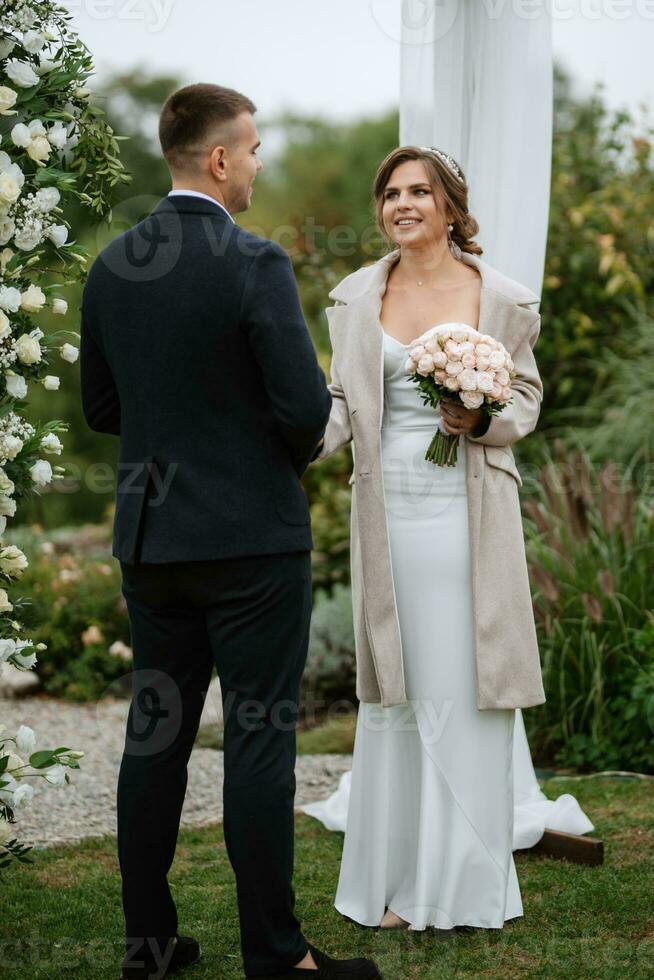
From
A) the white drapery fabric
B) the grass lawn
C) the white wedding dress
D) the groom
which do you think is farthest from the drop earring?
the grass lawn

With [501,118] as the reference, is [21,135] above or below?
below

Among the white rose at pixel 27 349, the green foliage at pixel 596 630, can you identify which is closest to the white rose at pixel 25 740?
the white rose at pixel 27 349

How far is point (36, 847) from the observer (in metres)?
4.37

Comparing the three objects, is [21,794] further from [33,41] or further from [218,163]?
[33,41]

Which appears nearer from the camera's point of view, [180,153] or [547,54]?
[180,153]

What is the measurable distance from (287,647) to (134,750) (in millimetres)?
522

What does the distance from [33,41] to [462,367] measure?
56.2 inches

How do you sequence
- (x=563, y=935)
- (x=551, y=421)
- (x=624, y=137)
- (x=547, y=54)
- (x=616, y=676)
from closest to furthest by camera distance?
(x=563, y=935) < (x=547, y=54) < (x=616, y=676) < (x=551, y=421) < (x=624, y=137)

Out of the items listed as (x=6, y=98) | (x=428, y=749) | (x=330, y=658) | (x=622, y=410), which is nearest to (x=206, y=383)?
(x=6, y=98)

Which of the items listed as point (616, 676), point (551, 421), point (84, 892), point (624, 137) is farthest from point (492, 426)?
point (624, 137)

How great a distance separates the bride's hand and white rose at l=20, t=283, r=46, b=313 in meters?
1.20

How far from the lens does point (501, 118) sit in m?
4.33

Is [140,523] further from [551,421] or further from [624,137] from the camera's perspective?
[624,137]

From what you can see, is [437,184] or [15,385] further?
[437,184]
